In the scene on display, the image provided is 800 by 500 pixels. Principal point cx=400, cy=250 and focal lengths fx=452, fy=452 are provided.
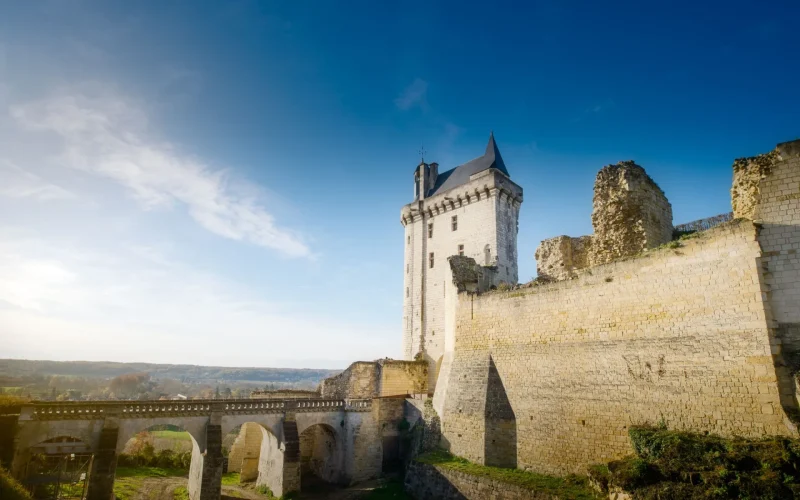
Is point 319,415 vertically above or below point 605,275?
below

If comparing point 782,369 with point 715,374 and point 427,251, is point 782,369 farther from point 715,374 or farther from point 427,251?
point 427,251

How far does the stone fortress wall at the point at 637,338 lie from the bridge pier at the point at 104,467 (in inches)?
461

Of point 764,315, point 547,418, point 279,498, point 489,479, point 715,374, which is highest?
point 764,315

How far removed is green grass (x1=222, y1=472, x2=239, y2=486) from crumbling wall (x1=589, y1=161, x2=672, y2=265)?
19788 mm

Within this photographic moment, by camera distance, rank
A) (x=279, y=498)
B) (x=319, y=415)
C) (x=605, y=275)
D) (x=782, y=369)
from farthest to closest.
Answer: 1. (x=319, y=415)
2. (x=279, y=498)
3. (x=605, y=275)
4. (x=782, y=369)

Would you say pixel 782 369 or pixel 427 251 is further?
pixel 427 251

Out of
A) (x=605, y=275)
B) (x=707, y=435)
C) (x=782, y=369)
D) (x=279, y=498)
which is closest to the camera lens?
(x=782, y=369)

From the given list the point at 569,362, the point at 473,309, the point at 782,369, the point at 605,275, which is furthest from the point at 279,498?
the point at 782,369

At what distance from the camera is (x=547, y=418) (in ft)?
48.3

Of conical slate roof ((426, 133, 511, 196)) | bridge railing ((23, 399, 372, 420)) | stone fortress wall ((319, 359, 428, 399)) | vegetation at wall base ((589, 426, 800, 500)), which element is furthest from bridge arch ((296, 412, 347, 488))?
conical slate roof ((426, 133, 511, 196))

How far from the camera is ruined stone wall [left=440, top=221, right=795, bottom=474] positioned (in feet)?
34.7

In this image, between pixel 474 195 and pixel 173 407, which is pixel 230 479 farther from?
pixel 474 195

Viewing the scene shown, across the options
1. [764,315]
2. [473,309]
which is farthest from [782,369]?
[473,309]

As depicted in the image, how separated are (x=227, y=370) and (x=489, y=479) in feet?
551
